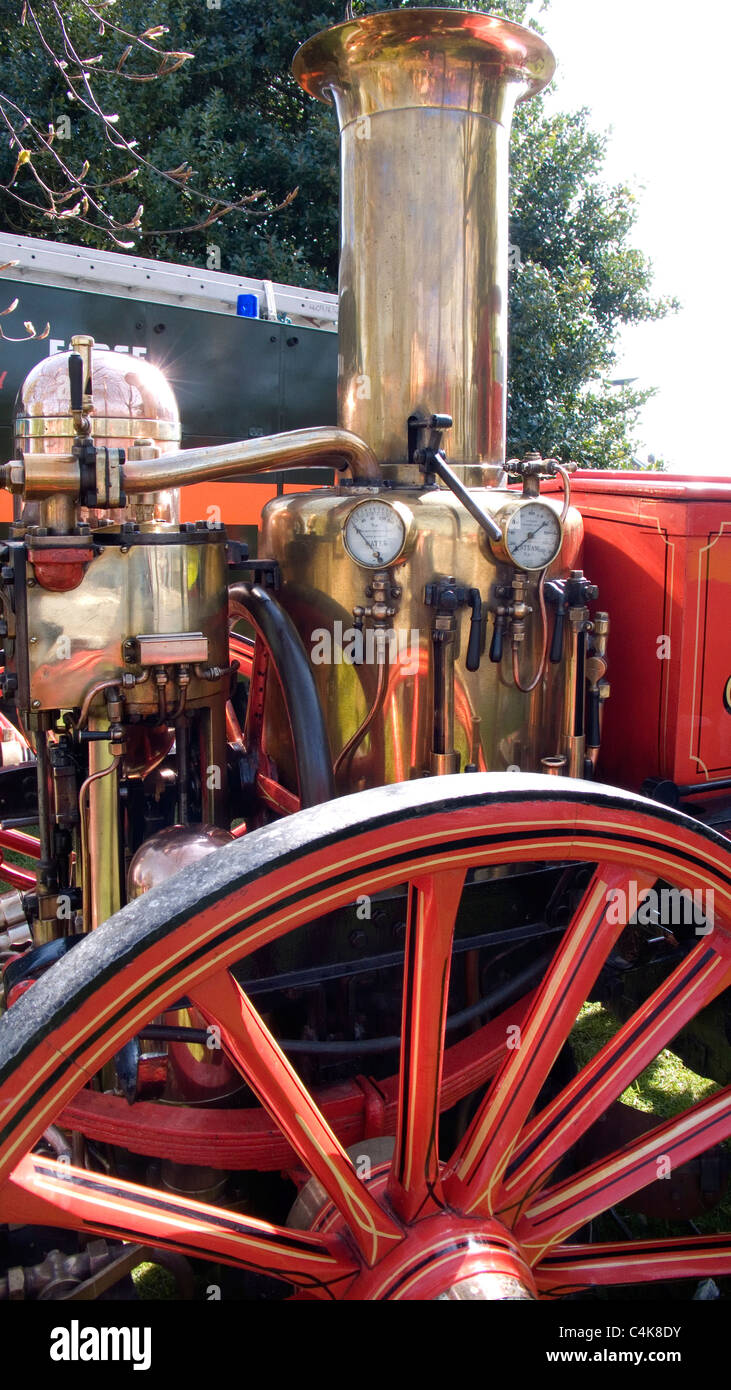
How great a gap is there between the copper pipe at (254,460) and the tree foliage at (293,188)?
7469 mm

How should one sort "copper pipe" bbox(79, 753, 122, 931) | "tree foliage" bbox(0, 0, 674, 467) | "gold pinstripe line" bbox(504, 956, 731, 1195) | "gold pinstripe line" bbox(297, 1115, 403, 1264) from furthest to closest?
"tree foliage" bbox(0, 0, 674, 467) → "copper pipe" bbox(79, 753, 122, 931) → "gold pinstripe line" bbox(504, 956, 731, 1195) → "gold pinstripe line" bbox(297, 1115, 403, 1264)

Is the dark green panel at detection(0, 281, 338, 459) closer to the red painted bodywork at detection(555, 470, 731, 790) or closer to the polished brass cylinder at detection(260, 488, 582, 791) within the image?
the polished brass cylinder at detection(260, 488, 582, 791)

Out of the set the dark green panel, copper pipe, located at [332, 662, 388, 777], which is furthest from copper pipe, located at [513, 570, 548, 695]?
the dark green panel

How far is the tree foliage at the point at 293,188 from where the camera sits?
916 centimetres

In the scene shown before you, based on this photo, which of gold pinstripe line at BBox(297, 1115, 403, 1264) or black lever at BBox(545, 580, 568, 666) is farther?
black lever at BBox(545, 580, 568, 666)

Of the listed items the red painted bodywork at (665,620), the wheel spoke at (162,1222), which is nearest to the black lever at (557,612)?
the red painted bodywork at (665,620)

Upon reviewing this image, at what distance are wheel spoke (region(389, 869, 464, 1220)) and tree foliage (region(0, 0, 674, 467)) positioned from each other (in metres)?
8.59

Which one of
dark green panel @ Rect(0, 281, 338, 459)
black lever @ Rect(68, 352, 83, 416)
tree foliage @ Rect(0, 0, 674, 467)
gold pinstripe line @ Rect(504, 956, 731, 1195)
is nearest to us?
gold pinstripe line @ Rect(504, 956, 731, 1195)

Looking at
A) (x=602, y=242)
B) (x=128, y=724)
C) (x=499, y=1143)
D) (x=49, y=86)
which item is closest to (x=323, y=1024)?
(x=499, y=1143)

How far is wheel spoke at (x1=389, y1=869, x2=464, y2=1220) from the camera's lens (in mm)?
1503

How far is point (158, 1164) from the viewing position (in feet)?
6.96

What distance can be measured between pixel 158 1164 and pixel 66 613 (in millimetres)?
1127
